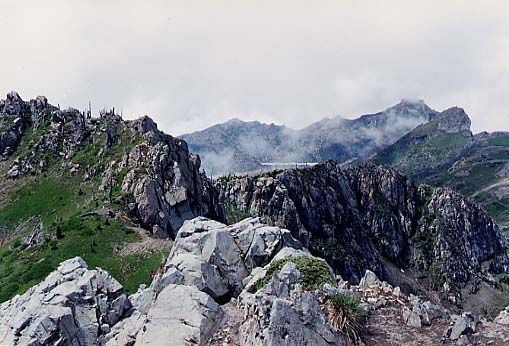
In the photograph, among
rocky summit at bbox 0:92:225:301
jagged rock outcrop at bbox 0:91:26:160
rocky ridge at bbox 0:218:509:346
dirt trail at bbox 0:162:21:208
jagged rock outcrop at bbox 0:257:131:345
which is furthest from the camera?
jagged rock outcrop at bbox 0:91:26:160

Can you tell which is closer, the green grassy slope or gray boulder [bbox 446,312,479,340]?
gray boulder [bbox 446,312,479,340]

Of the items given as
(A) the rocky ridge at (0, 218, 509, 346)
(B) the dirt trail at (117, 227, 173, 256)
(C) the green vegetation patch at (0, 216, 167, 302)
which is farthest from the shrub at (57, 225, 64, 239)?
(A) the rocky ridge at (0, 218, 509, 346)

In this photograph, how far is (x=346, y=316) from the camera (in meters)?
25.9

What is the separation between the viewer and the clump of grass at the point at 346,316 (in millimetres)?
25547

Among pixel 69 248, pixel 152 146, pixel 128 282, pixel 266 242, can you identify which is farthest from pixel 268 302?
pixel 152 146

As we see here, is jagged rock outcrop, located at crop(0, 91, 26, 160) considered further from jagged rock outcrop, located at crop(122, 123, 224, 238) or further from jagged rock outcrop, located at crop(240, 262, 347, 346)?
jagged rock outcrop, located at crop(240, 262, 347, 346)

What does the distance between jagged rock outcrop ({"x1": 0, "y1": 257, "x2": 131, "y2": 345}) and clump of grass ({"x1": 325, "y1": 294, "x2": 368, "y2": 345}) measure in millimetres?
13296

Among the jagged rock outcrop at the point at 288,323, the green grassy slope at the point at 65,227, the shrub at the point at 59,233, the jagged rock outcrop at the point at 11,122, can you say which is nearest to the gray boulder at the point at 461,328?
the jagged rock outcrop at the point at 288,323

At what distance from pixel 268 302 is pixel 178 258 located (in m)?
9.77

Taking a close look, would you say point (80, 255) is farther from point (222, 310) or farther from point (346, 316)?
point (346, 316)

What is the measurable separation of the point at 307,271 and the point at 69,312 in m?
14.2

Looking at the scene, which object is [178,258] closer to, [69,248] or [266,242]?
[266,242]

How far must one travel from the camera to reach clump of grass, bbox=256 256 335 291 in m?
30.3

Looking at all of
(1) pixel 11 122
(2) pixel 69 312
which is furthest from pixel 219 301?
(1) pixel 11 122
